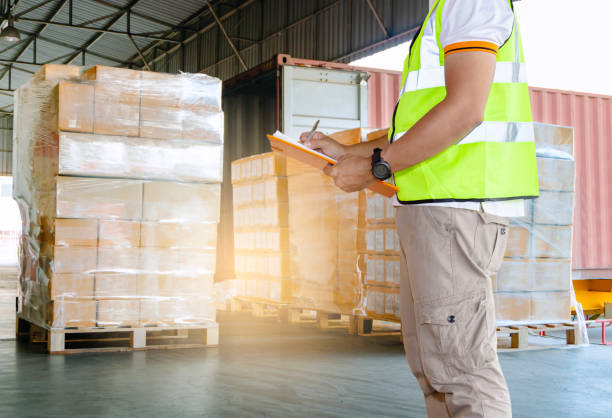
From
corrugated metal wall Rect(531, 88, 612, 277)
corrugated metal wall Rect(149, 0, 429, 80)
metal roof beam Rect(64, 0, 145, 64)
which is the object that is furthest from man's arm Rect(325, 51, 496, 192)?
metal roof beam Rect(64, 0, 145, 64)

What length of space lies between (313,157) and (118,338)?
383cm

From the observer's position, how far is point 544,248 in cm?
502

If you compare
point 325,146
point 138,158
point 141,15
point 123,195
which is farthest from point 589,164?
point 141,15

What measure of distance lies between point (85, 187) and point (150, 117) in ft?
2.05

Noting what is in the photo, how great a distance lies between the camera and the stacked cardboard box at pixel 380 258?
16.2ft

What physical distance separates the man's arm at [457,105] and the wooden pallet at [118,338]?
11.5 ft

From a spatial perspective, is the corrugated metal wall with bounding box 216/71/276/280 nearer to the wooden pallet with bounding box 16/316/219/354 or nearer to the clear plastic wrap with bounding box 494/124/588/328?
the wooden pallet with bounding box 16/316/219/354

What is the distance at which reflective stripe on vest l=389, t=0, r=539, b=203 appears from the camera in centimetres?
152

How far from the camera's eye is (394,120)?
5.49 ft

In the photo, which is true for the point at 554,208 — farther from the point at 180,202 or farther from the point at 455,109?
the point at 455,109

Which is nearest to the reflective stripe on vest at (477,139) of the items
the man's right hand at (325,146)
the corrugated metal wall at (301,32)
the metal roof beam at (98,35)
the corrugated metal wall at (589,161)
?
the man's right hand at (325,146)

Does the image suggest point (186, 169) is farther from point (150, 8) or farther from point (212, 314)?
point (150, 8)

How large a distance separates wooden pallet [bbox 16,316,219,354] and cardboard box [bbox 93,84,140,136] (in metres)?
1.29

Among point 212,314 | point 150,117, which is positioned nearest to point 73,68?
point 150,117
